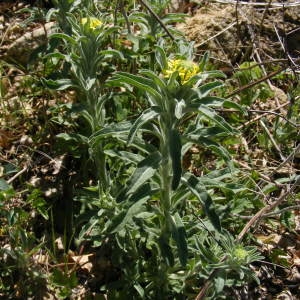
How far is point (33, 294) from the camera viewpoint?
3.39 meters

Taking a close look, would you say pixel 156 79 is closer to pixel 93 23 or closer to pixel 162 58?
pixel 162 58

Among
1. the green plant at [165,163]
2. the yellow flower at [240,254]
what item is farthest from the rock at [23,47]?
the yellow flower at [240,254]

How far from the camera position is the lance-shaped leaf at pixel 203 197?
2.56m

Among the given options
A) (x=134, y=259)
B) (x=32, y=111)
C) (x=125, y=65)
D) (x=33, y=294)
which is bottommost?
(x=33, y=294)

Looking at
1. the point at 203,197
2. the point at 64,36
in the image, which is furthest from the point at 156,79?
the point at 64,36

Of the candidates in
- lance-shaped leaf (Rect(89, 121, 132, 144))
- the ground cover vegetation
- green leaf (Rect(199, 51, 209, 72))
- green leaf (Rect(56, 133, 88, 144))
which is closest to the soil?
the ground cover vegetation

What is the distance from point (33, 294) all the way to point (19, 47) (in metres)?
2.44

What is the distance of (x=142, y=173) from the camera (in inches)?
101

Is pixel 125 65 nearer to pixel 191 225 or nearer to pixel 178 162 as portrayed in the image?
pixel 191 225

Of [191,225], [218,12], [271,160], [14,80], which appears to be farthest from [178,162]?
[218,12]

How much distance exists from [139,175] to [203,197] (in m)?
0.37

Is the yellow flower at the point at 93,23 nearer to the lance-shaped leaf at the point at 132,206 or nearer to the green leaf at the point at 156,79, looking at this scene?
the green leaf at the point at 156,79

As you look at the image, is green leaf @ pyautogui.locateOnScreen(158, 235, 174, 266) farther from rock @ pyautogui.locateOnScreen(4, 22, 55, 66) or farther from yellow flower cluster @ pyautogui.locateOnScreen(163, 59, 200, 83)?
rock @ pyautogui.locateOnScreen(4, 22, 55, 66)

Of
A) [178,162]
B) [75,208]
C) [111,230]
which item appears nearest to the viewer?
[178,162]
